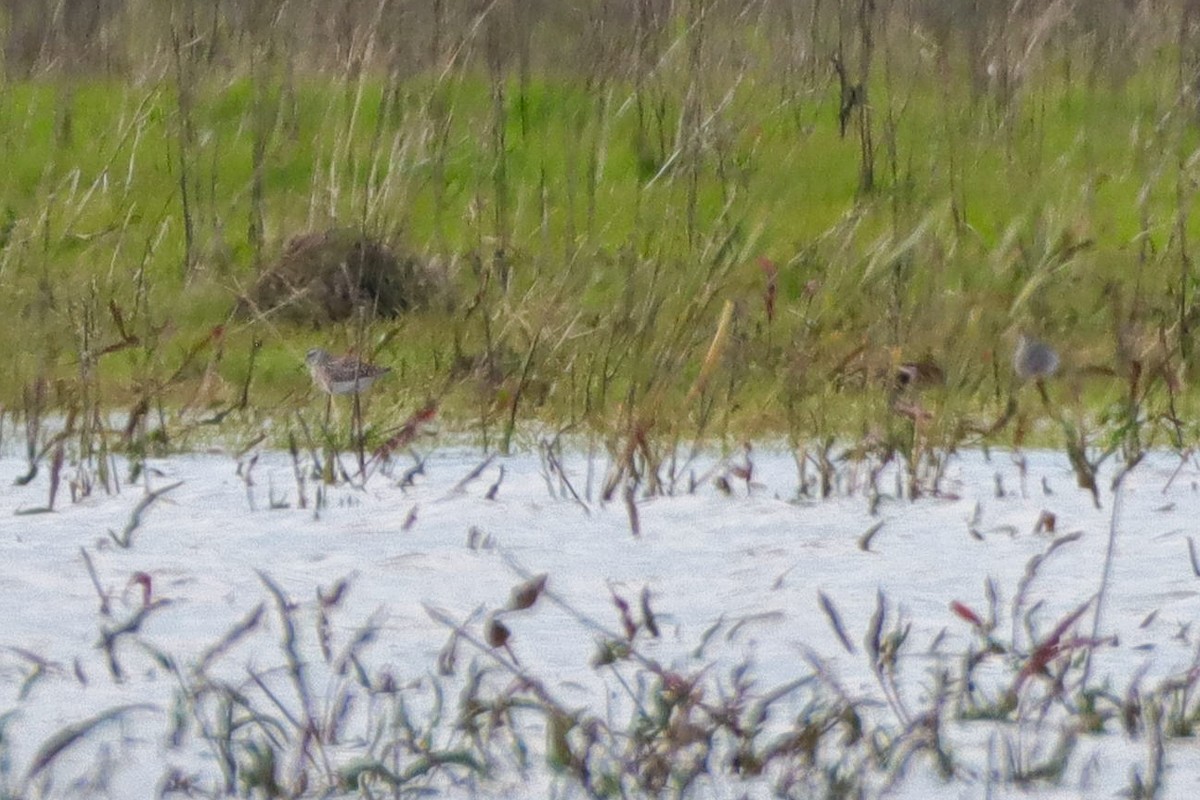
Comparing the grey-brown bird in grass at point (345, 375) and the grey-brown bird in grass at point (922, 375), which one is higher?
the grey-brown bird in grass at point (922, 375)

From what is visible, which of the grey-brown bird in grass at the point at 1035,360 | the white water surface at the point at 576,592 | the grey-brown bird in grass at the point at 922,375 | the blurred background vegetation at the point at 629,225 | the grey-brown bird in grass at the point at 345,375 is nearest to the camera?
the white water surface at the point at 576,592

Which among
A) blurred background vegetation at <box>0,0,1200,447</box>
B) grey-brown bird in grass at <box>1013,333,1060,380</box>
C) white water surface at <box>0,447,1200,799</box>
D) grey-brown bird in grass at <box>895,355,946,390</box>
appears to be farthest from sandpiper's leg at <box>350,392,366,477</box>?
grey-brown bird in grass at <box>1013,333,1060,380</box>

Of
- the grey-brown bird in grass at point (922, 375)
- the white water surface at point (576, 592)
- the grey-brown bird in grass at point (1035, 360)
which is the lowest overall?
the white water surface at point (576, 592)

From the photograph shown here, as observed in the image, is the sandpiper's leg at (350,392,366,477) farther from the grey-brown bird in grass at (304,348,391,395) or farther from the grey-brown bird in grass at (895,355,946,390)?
the grey-brown bird in grass at (895,355,946,390)

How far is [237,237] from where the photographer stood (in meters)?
7.25

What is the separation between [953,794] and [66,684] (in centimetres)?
92

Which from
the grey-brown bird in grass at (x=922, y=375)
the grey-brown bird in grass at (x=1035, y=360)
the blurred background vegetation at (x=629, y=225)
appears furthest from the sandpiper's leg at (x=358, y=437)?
the grey-brown bird in grass at (x=1035, y=360)

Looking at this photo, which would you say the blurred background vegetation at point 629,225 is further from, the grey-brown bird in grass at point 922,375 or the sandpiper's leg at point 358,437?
the sandpiper's leg at point 358,437

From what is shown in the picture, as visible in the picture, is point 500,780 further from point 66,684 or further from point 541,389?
point 541,389

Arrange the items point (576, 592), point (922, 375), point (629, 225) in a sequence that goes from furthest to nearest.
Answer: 1. point (629, 225)
2. point (922, 375)
3. point (576, 592)

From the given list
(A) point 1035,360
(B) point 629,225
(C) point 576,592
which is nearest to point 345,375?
(C) point 576,592

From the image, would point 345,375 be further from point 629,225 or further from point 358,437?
point 629,225

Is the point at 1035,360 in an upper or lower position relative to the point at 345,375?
upper

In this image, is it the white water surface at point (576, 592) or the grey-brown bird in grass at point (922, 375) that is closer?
the white water surface at point (576, 592)
